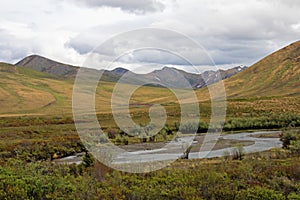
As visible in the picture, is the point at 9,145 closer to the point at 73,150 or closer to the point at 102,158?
the point at 73,150

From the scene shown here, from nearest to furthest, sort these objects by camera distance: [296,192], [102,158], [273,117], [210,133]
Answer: [296,192]
[102,158]
[210,133]
[273,117]

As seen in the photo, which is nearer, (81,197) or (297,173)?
(81,197)

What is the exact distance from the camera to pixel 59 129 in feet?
275

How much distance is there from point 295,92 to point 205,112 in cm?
9646

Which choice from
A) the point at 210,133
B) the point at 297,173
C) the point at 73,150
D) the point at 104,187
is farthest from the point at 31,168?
the point at 210,133

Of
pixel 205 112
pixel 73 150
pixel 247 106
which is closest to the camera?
pixel 73 150

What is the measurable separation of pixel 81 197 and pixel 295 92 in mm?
189993

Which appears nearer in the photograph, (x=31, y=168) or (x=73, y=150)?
(x=31, y=168)

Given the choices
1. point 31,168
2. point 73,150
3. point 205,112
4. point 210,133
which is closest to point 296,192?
point 31,168

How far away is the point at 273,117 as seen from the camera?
88.9 metres

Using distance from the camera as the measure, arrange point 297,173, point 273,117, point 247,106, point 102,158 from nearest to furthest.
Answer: point 297,173, point 102,158, point 273,117, point 247,106

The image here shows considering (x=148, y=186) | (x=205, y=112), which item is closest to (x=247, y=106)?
(x=205, y=112)

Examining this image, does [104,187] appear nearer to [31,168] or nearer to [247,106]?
[31,168]

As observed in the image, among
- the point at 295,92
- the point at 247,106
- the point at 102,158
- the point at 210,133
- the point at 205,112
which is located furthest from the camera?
the point at 295,92
